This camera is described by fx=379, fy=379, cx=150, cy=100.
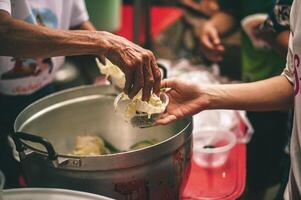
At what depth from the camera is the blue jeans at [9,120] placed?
1586mm

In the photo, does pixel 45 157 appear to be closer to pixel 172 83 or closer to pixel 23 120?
pixel 23 120

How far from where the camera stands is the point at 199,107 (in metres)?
1.34

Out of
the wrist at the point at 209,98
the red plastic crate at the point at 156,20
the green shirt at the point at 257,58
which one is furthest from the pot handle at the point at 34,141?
the red plastic crate at the point at 156,20

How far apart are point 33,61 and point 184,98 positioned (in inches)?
24.5

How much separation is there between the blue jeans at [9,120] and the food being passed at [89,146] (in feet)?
1.02

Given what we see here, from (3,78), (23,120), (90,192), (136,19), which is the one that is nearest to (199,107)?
(90,192)

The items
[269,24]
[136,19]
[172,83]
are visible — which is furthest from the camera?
[136,19]

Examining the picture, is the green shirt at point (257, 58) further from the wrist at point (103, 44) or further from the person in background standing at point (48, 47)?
the wrist at point (103, 44)

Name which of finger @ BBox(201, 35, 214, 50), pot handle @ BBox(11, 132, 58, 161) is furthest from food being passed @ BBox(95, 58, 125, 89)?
finger @ BBox(201, 35, 214, 50)

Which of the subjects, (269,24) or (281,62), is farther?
(281,62)

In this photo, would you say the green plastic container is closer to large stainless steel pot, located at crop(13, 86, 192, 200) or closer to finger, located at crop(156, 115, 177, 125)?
large stainless steel pot, located at crop(13, 86, 192, 200)

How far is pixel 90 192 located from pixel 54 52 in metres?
0.41

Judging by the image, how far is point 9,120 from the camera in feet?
5.39

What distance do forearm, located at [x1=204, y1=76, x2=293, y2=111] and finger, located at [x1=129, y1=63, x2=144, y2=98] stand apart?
35 centimetres
